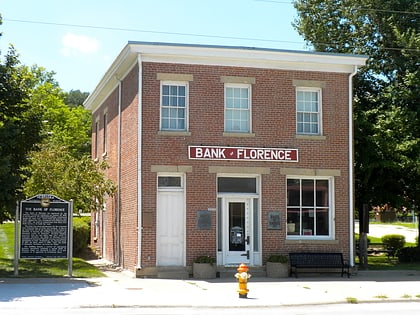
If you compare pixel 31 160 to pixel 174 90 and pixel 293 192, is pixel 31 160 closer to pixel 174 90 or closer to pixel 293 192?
pixel 174 90

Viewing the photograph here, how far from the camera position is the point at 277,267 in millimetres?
20469

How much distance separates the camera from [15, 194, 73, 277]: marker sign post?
18.2 metres

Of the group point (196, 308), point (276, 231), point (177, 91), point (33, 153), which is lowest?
point (196, 308)

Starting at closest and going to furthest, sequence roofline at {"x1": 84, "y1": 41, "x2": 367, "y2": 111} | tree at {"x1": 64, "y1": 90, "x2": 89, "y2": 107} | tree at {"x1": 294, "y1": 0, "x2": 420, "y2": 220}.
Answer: roofline at {"x1": 84, "y1": 41, "x2": 367, "y2": 111}
tree at {"x1": 294, "y1": 0, "x2": 420, "y2": 220}
tree at {"x1": 64, "y1": 90, "x2": 89, "y2": 107}

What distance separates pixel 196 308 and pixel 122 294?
7.93 ft

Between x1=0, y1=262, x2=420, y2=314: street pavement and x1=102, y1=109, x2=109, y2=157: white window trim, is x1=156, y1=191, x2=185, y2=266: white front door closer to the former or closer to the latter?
x1=0, y1=262, x2=420, y2=314: street pavement

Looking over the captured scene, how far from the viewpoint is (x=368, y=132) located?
25656 mm

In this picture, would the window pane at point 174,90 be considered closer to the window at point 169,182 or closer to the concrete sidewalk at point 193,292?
Answer: the window at point 169,182

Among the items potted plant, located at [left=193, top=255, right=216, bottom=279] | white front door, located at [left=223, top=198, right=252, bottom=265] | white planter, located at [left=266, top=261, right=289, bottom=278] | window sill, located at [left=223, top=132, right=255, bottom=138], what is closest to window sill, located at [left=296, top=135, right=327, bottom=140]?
window sill, located at [left=223, top=132, right=255, bottom=138]

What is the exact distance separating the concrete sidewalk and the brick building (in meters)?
1.60

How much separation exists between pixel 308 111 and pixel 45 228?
9662mm

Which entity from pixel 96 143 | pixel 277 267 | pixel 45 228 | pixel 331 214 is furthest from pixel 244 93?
pixel 96 143

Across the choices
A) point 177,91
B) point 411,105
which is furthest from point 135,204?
point 411,105

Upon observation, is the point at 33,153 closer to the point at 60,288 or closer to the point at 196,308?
the point at 60,288
